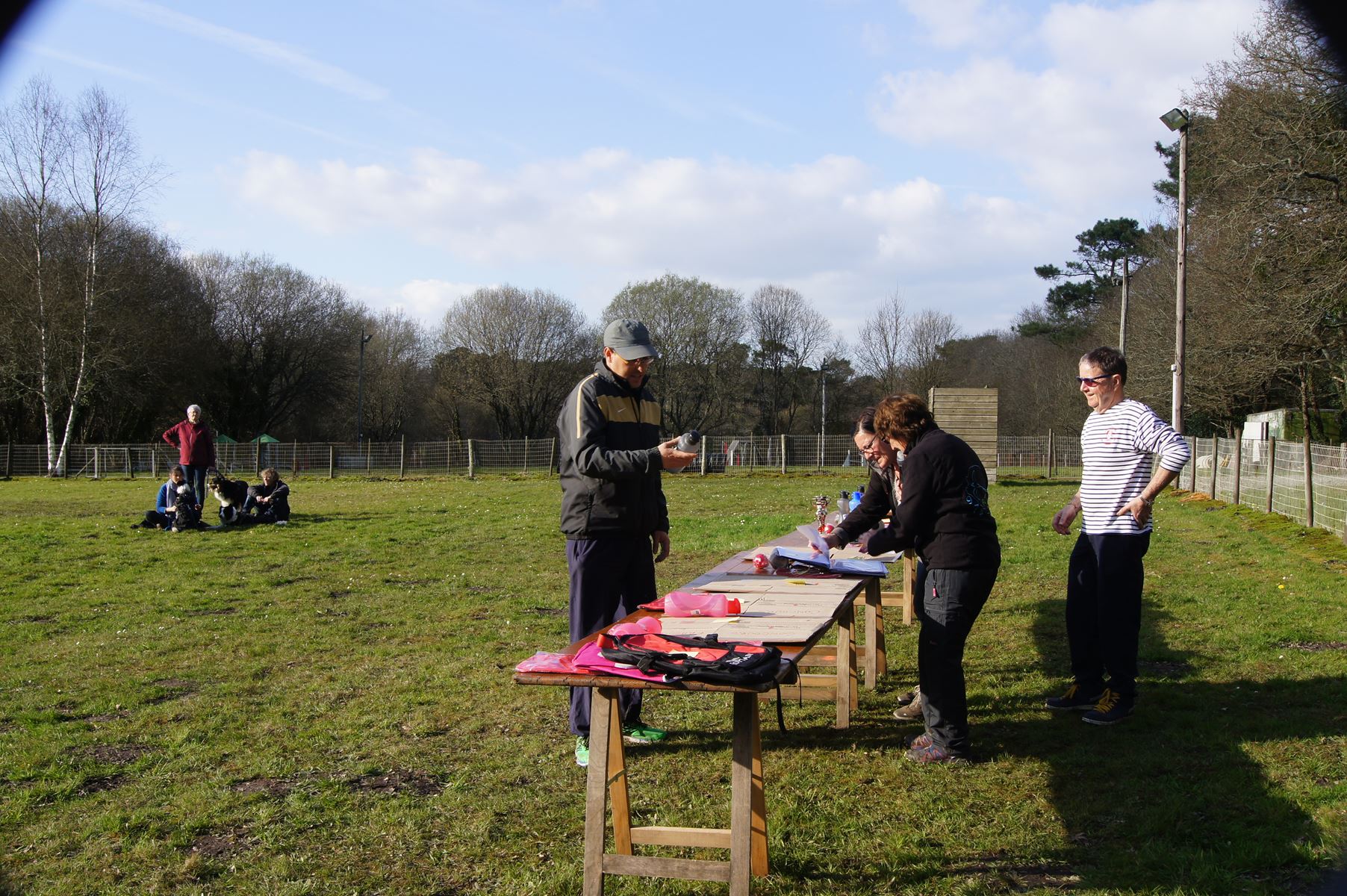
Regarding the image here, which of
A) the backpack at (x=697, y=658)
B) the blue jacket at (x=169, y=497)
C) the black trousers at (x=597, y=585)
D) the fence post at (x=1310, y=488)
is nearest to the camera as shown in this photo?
the backpack at (x=697, y=658)

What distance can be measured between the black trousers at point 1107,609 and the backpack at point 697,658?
271cm

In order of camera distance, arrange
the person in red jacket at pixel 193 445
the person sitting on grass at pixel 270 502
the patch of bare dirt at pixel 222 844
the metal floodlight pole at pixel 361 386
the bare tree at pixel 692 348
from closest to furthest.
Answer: the patch of bare dirt at pixel 222 844
the person in red jacket at pixel 193 445
the person sitting on grass at pixel 270 502
the metal floodlight pole at pixel 361 386
the bare tree at pixel 692 348

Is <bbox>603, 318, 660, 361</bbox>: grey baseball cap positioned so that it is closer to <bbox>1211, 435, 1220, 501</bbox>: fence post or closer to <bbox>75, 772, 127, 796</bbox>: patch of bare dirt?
<bbox>75, 772, 127, 796</bbox>: patch of bare dirt

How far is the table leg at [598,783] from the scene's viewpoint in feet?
10.4

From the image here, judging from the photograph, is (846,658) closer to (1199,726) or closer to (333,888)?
(1199,726)

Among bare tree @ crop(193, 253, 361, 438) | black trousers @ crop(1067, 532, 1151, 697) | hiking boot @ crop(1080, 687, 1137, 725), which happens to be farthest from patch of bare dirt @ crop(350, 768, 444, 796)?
bare tree @ crop(193, 253, 361, 438)

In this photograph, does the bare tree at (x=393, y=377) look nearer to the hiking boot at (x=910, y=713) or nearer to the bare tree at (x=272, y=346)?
the bare tree at (x=272, y=346)

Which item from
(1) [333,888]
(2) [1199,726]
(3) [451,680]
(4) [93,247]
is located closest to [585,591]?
(1) [333,888]

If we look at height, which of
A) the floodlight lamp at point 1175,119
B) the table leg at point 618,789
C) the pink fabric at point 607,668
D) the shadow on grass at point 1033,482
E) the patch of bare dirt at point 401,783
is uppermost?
the floodlight lamp at point 1175,119

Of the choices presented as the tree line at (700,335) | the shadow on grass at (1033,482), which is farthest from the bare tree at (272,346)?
the shadow on grass at (1033,482)

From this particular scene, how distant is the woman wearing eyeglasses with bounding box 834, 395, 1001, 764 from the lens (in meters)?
4.45

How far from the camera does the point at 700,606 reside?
3.86 m

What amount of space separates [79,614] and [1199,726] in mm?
8382

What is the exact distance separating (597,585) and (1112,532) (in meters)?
2.67
